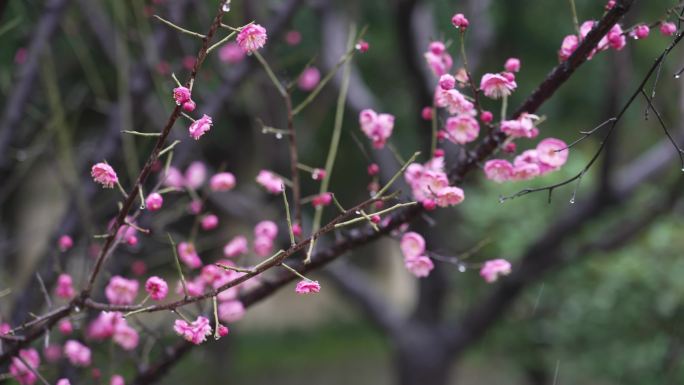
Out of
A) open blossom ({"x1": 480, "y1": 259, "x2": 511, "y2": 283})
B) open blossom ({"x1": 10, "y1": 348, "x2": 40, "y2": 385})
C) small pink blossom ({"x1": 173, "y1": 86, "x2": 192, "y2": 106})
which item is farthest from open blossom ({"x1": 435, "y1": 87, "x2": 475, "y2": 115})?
open blossom ({"x1": 10, "y1": 348, "x2": 40, "y2": 385})

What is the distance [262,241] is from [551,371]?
480 centimetres

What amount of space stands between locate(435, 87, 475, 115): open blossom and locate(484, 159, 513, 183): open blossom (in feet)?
0.48

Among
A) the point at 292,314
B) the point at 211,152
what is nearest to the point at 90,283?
the point at 211,152

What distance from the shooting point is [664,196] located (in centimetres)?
484

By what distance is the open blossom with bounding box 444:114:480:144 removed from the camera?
2.08 m

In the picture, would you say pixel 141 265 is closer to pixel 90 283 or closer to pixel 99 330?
pixel 99 330

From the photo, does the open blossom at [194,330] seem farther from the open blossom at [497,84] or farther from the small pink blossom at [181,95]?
the open blossom at [497,84]

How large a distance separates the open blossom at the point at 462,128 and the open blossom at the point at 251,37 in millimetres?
646

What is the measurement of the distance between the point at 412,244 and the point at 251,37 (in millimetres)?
806

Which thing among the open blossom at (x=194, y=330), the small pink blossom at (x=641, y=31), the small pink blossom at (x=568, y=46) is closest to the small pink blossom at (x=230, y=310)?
the open blossom at (x=194, y=330)

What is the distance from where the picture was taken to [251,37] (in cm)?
162

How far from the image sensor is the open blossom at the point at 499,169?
78.8 inches

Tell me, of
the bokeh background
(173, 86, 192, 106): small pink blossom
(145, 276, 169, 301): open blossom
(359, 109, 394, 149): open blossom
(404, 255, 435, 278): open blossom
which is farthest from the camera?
the bokeh background

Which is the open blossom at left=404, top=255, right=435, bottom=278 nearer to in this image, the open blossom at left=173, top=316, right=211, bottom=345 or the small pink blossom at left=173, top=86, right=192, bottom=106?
the open blossom at left=173, top=316, right=211, bottom=345
